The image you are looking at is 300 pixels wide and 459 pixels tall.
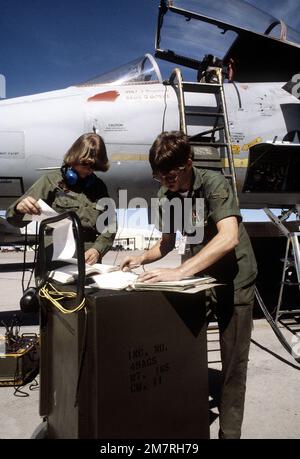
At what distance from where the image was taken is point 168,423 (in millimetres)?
1679

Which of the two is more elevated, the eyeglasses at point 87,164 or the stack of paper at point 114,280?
the eyeglasses at point 87,164

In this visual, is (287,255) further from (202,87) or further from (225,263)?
(225,263)

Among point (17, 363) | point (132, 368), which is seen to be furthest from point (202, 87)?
point (132, 368)

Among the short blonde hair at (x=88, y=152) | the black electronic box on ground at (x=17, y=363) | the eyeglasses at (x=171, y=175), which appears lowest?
the black electronic box on ground at (x=17, y=363)

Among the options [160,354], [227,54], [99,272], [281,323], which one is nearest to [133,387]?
[160,354]

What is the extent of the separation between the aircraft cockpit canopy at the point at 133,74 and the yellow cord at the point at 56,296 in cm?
435

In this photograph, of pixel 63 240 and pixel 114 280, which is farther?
pixel 63 240

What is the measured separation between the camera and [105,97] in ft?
16.5

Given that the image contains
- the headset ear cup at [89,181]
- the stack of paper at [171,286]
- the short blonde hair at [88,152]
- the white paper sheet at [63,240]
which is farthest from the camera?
the headset ear cup at [89,181]

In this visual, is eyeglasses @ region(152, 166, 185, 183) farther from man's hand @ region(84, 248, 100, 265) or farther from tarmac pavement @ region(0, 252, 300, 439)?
tarmac pavement @ region(0, 252, 300, 439)

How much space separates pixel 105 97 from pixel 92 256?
3122 mm

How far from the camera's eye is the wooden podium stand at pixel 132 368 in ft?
4.90

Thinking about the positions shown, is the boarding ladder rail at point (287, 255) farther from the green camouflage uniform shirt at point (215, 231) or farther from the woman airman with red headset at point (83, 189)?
the woman airman with red headset at point (83, 189)

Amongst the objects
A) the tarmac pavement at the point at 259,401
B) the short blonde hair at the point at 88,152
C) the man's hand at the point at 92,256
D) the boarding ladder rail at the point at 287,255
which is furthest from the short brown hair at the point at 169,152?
the boarding ladder rail at the point at 287,255
